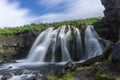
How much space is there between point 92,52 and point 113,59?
34.2 meters

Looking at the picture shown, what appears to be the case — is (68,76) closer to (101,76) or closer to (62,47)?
(101,76)

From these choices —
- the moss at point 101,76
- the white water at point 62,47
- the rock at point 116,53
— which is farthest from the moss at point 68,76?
the white water at point 62,47

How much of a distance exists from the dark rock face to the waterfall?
1.86 m

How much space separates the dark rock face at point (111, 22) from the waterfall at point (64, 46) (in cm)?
186

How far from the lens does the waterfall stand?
5850 cm

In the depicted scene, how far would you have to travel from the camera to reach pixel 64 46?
203 ft

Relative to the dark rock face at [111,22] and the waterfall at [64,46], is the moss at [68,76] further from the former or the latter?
the dark rock face at [111,22]

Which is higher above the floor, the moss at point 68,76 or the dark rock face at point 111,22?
the dark rock face at point 111,22

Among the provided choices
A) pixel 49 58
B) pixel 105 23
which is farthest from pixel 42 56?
pixel 105 23

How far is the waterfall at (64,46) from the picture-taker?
58500 mm

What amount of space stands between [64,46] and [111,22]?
→ 32.1 feet

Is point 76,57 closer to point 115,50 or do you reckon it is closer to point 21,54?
point 21,54

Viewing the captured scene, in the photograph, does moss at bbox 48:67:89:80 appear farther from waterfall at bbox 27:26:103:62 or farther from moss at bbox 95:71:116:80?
waterfall at bbox 27:26:103:62

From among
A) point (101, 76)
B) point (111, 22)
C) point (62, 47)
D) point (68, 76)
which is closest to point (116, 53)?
point (101, 76)
